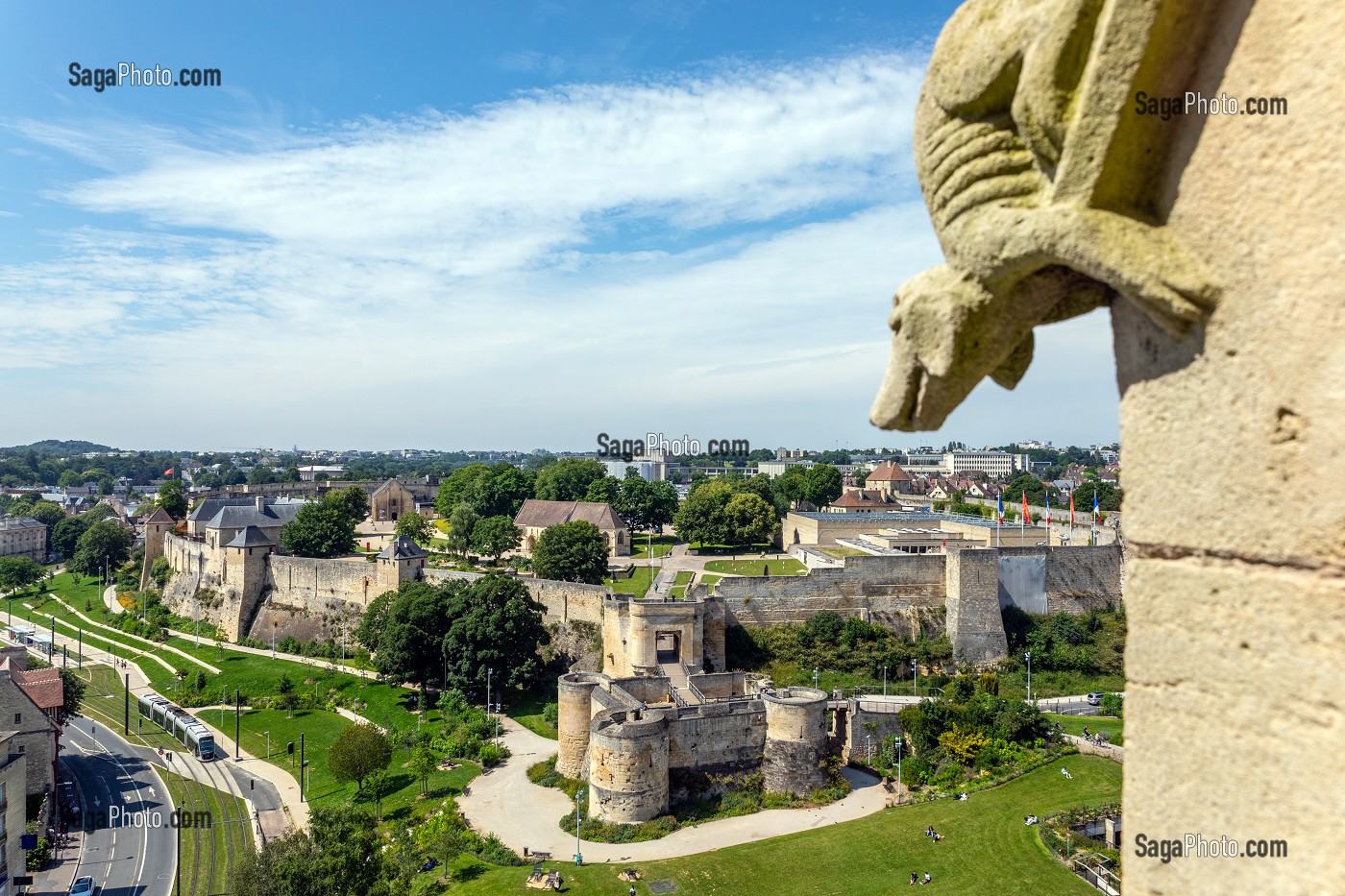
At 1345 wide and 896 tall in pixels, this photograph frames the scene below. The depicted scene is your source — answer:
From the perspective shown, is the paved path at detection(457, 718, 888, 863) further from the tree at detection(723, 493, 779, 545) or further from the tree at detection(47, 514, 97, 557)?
the tree at detection(47, 514, 97, 557)

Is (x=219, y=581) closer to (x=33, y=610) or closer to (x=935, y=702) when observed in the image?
(x=33, y=610)

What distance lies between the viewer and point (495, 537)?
61469 millimetres

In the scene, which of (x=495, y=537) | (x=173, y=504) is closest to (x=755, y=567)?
(x=495, y=537)

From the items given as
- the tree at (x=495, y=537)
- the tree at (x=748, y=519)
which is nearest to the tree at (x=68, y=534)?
the tree at (x=495, y=537)

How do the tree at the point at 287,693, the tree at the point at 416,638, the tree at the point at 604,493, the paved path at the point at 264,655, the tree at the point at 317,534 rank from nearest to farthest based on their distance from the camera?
the tree at the point at 416,638 → the tree at the point at 287,693 → the paved path at the point at 264,655 → the tree at the point at 317,534 → the tree at the point at 604,493

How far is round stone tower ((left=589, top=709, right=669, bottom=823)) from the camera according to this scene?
27969 mm

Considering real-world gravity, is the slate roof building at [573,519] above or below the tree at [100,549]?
above

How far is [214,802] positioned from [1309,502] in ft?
127

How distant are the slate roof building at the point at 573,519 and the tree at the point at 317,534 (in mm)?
13704

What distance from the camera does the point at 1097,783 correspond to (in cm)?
2930

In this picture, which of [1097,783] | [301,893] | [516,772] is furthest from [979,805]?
[301,893]

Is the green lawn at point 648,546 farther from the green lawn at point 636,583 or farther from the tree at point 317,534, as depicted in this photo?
the tree at point 317,534

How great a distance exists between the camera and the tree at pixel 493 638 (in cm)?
4069

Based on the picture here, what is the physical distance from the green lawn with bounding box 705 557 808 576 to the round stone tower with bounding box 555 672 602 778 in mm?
16569
